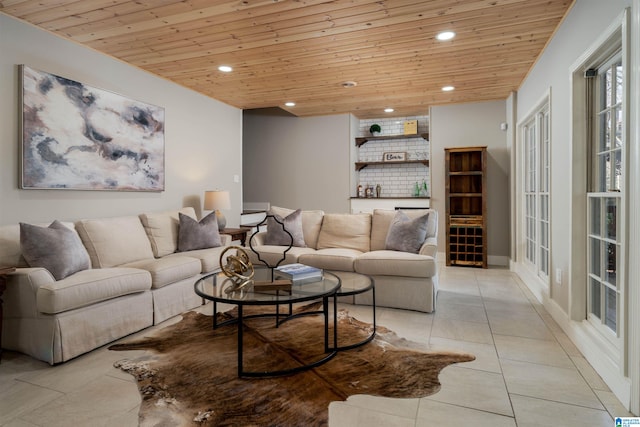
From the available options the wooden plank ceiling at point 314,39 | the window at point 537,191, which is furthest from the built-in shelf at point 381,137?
the window at point 537,191

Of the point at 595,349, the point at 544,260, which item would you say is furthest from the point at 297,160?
the point at 595,349

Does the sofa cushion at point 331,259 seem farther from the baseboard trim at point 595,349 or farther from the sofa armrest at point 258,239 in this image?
the baseboard trim at point 595,349

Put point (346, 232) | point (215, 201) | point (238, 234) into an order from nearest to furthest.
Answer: point (346, 232)
point (215, 201)
point (238, 234)

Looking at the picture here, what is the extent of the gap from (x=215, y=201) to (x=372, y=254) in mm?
2303

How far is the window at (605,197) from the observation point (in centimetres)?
230

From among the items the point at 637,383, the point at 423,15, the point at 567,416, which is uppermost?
the point at 423,15

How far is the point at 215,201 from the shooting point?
16.2 feet

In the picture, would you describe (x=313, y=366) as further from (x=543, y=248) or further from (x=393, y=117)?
(x=393, y=117)

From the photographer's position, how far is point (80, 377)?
7.25 ft

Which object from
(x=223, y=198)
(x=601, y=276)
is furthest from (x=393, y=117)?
(x=601, y=276)

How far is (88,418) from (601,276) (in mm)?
3125

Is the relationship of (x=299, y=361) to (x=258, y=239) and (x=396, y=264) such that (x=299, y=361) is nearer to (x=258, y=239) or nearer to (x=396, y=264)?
(x=396, y=264)

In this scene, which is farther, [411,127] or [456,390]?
[411,127]

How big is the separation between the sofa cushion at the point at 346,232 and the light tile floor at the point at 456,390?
1337mm
